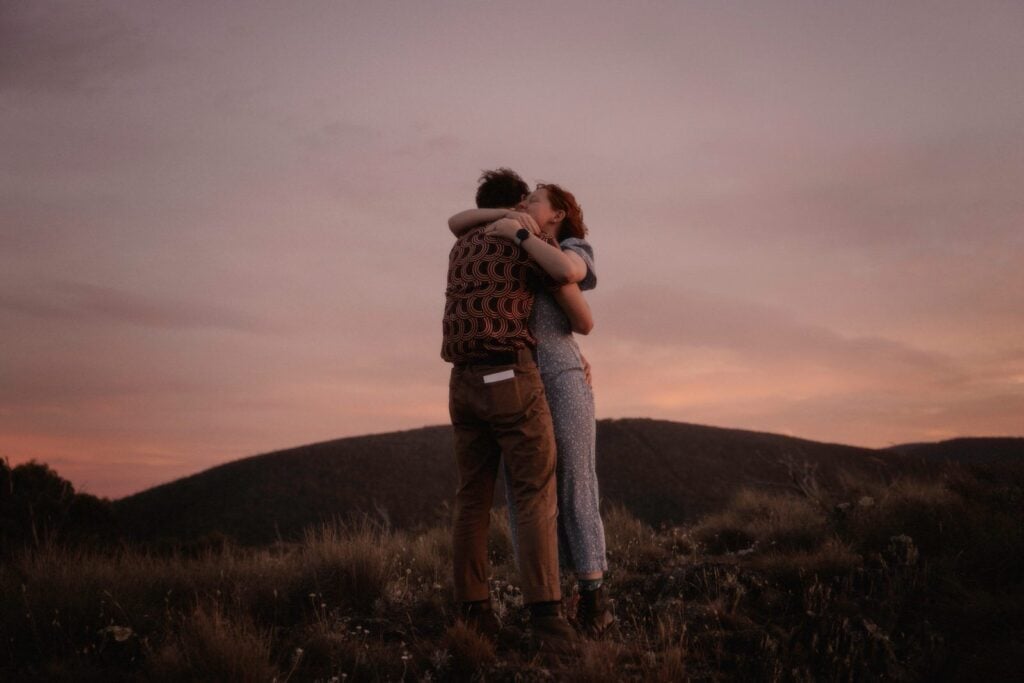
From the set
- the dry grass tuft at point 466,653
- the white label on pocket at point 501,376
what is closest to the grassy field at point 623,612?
the dry grass tuft at point 466,653

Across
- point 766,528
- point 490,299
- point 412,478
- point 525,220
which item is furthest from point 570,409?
point 412,478

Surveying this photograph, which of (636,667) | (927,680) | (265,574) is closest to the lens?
(636,667)

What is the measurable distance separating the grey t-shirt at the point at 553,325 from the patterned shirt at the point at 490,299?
19 cm

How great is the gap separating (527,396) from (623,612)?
2015mm

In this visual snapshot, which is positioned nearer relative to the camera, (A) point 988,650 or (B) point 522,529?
(B) point 522,529

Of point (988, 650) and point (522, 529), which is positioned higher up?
point (522, 529)

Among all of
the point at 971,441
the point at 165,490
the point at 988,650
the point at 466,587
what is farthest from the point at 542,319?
the point at 165,490

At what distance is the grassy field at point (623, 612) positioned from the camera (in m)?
3.38

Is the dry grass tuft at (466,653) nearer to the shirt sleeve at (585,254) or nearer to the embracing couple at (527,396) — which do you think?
the embracing couple at (527,396)

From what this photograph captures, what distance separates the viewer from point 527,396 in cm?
334

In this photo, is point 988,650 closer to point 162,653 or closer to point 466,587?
point 466,587

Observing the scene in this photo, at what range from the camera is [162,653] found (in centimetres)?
331

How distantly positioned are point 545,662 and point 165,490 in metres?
20.9

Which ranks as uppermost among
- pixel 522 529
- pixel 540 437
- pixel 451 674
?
pixel 540 437
